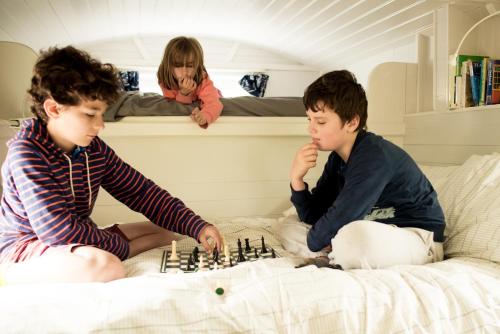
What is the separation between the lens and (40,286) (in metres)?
0.85

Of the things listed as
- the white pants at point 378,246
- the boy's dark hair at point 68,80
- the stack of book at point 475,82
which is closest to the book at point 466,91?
the stack of book at point 475,82

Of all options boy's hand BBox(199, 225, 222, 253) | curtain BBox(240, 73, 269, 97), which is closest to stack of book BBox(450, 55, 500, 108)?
boy's hand BBox(199, 225, 222, 253)

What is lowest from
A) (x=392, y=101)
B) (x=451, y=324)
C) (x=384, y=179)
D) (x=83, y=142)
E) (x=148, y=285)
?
(x=451, y=324)

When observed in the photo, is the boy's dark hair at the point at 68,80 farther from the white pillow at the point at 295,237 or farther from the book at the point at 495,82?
the book at the point at 495,82

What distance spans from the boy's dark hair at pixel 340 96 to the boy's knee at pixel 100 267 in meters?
0.73

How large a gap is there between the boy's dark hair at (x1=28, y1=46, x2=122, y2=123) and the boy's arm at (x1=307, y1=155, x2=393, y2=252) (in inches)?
27.0

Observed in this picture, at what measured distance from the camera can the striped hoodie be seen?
95cm

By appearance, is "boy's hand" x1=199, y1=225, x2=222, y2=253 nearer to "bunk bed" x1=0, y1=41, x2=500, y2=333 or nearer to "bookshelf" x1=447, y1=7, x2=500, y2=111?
"bunk bed" x1=0, y1=41, x2=500, y2=333

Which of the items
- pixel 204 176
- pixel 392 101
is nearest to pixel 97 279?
pixel 204 176

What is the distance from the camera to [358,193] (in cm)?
110

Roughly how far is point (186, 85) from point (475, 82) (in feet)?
4.25

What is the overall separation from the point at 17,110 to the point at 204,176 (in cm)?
94

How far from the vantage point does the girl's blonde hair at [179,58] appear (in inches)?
70.9

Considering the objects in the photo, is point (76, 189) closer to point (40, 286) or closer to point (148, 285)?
point (40, 286)
